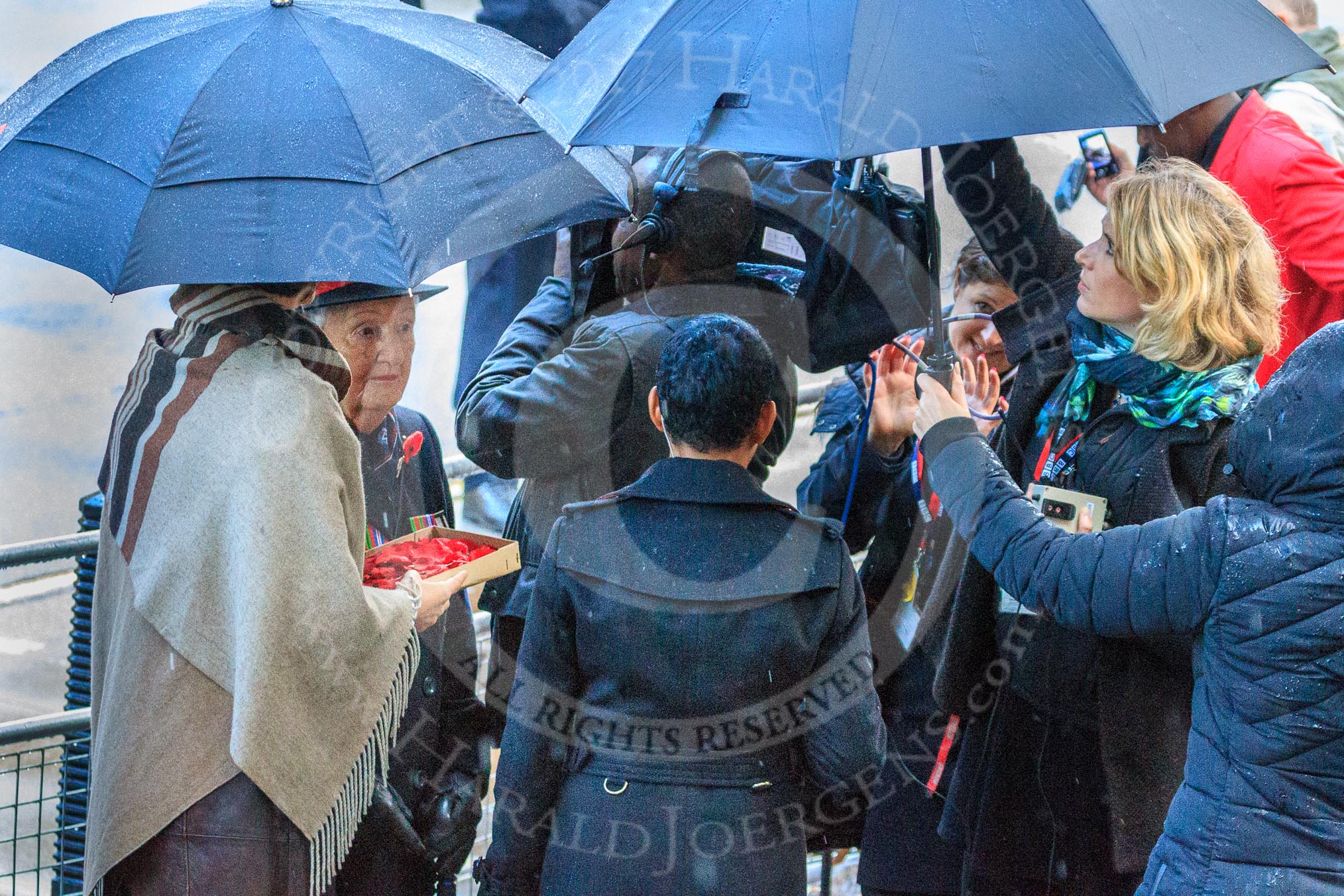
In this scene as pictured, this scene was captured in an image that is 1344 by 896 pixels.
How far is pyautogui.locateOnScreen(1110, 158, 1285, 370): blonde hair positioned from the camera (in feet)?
7.47

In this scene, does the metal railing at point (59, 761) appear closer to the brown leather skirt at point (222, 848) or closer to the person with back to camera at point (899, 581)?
the brown leather skirt at point (222, 848)

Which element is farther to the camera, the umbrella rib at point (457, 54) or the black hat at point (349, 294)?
the black hat at point (349, 294)

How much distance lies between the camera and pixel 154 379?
6.99 ft

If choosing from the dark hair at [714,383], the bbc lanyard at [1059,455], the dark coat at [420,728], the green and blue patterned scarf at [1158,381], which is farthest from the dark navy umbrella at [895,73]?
the dark coat at [420,728]

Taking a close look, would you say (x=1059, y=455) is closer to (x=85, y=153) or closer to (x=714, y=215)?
(x=714, y=215)

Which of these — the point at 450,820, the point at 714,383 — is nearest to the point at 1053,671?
the point at 714,383

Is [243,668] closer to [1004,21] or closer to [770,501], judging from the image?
[770,501]

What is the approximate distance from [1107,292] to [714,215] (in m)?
0.78

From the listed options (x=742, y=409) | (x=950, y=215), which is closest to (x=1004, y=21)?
(x=742, y=409)

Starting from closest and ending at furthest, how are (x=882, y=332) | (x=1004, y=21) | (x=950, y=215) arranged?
(x=1004, y=21) < (x=882, y=332) < (x=950, y=215)

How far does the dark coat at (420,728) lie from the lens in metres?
2.72

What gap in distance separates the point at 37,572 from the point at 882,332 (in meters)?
4.34

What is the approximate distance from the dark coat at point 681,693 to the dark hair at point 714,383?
0.06 meters

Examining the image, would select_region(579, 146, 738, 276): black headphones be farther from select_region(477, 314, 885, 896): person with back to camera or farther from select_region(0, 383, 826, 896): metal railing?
select_region(0, 383, 826, 896): metal railing
